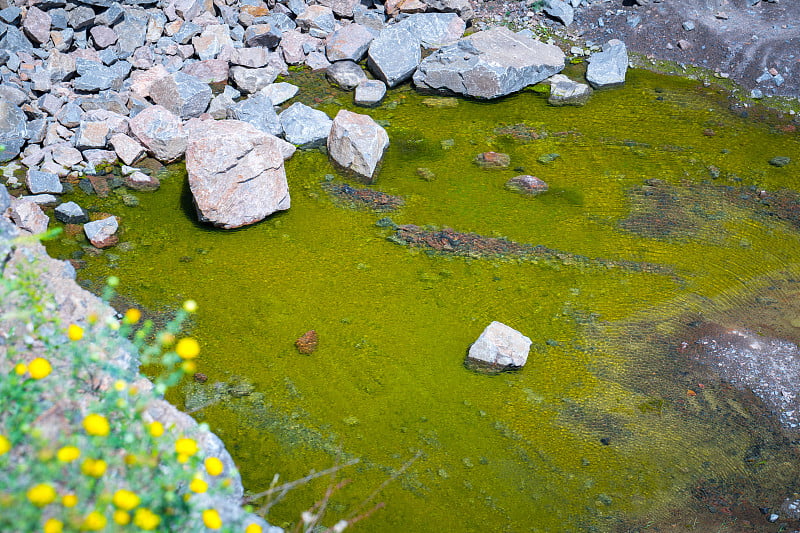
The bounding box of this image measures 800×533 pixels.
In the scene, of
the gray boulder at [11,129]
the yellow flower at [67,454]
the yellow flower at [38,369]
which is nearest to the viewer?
the yellow flower at [67,454]

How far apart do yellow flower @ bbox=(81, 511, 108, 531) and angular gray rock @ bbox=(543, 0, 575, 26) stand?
8.04 metres

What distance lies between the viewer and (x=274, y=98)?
6.89 metres

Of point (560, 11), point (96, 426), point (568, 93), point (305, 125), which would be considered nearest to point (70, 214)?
point (305, 125)

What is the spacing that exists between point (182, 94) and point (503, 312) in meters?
3.81

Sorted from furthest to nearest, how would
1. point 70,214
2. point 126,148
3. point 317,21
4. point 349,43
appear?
1. point 317,21
2. point 349,43
3. point 126,148
4. point 70,214

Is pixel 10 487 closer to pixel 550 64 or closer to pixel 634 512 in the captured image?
pixel 634 512

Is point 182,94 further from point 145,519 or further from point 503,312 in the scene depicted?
point 145,519

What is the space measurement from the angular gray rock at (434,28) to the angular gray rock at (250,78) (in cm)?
177

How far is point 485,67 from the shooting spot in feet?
23.1

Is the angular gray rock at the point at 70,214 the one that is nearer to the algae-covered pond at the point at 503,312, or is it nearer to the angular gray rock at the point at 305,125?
the algae-covered pond at the point at 503,312

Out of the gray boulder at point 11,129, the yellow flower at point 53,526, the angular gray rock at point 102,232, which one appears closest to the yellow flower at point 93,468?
the yellow flower at point 53,526

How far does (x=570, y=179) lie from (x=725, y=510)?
3.21m

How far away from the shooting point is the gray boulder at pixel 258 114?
6.33m

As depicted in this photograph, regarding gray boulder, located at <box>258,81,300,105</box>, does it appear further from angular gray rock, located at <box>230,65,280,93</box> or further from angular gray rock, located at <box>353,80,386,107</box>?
angular gray rock, located at <box>353,80,386,107</box>
